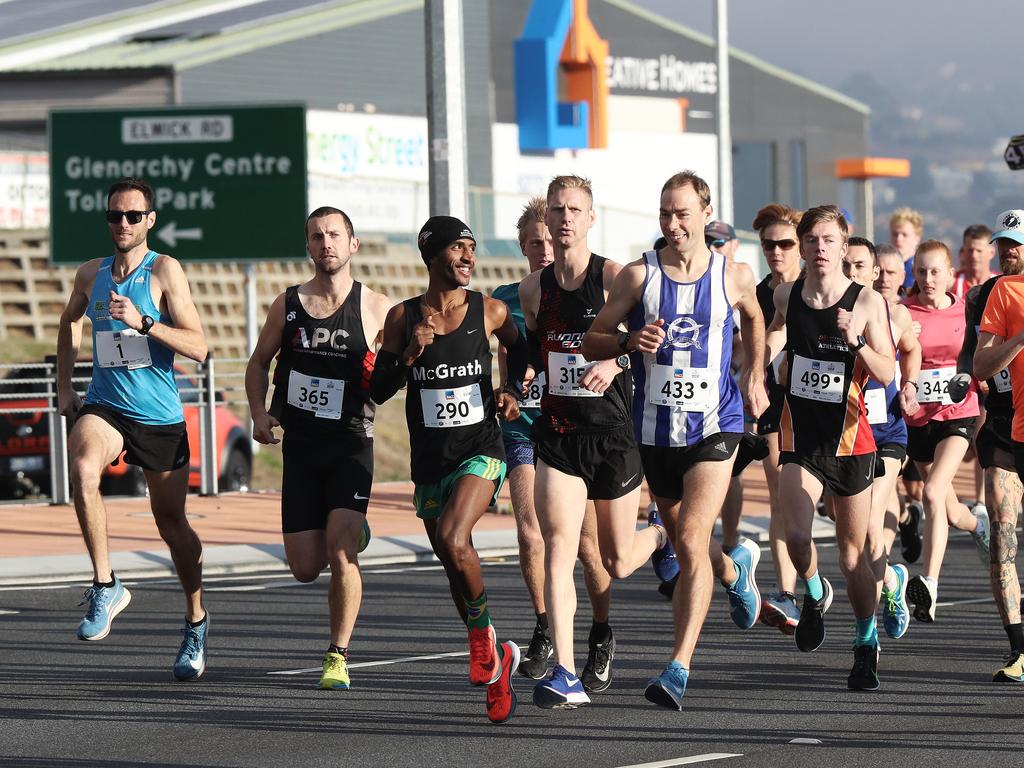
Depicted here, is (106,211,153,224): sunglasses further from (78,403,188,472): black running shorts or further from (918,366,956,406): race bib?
(918,366,956,406): race bib

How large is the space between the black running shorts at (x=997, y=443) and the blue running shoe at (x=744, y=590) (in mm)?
1294

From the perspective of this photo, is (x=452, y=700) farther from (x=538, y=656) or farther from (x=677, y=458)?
(x=677, y=458)

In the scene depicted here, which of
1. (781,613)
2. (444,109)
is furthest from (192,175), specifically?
(781,613)

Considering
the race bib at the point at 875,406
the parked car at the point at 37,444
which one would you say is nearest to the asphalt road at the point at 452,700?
the race bib at the point at 875,406

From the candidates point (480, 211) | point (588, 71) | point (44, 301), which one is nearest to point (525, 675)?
point (44, 301)

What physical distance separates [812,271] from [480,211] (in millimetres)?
29793

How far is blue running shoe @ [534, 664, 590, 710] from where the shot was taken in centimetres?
808

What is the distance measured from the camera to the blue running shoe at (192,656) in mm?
9320

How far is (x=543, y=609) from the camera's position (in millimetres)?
9461

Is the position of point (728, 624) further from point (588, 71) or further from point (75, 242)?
point (588, 71)

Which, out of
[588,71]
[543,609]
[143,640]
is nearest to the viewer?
[543,609]

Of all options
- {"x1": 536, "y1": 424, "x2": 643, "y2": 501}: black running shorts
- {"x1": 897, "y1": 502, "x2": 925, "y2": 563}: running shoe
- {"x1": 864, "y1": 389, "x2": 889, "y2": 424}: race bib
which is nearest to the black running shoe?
{"x1": 897, "y1": 502, "x2": 925, "y2": 563}: running shoe

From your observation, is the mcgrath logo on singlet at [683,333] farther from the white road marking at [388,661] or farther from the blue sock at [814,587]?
the white road marking at [388,661]

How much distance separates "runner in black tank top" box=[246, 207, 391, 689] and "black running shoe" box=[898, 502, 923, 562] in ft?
19.3
